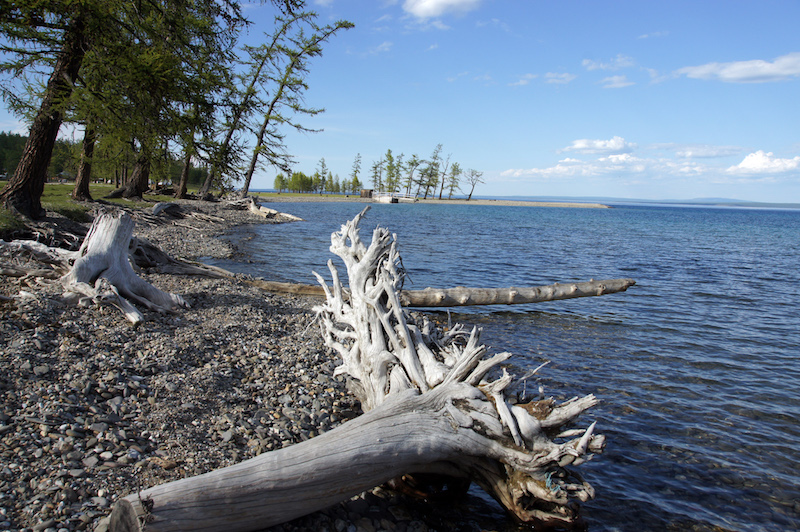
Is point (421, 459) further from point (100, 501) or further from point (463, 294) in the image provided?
point (463, 294)

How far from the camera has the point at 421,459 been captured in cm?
419

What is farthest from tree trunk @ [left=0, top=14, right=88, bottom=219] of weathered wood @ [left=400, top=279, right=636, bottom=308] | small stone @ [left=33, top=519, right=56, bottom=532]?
small stone @ [left=33, top=519, right=56, bottom=532]

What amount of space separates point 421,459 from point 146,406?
10.8ft

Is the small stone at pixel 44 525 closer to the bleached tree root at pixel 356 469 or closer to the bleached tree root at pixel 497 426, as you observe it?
the bleached tree root at pixel 356 469

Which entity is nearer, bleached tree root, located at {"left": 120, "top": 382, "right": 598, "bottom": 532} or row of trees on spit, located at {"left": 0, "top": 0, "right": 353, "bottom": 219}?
bleached tree root, located at {"left": 120, "top": 382, "right": 598, "bottom": 532}

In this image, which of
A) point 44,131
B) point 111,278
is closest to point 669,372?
point 111,278

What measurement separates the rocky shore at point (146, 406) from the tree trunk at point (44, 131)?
600 cm

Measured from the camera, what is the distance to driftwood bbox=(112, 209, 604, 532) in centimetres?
345

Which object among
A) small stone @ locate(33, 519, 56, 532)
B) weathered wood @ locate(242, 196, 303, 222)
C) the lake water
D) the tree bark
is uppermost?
weathered wood @ locate(242, 196, 303, 222)

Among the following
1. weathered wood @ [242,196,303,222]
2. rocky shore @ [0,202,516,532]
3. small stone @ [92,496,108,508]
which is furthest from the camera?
weathered wood @ [242,196,303,222]

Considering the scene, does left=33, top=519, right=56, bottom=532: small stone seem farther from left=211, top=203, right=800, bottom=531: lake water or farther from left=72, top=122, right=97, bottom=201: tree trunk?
left=72, top=122, right=97, bottom=201: tree trunk

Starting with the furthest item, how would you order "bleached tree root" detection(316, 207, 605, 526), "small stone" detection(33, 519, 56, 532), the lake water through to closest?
the lake water
"bleached tree root" detection(316, 207, 605, 526)
"small stone" detection(33, 519, 56, 532)

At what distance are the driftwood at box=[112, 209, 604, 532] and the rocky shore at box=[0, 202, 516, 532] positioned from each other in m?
0.43

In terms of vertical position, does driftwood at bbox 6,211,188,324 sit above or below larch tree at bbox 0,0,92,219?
below
